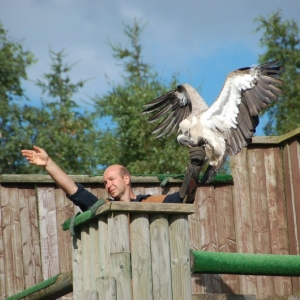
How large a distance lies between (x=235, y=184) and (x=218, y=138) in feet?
1.49

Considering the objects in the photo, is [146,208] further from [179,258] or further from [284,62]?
[284,62]

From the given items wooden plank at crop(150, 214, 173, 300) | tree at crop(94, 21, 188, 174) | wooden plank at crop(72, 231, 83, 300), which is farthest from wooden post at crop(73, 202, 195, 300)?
tree at crop(94, 21, 188, 174)

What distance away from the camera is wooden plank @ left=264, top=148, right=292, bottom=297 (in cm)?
799

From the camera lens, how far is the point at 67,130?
19.3 m

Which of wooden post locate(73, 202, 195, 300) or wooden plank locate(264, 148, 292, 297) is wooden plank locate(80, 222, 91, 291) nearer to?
wooden post locate(73, 202, 195, 300)

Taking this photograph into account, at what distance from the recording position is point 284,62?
19.8 meters

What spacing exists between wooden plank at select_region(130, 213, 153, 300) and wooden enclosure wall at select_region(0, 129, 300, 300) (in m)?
3.22

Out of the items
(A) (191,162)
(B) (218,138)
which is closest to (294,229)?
(B) (218,138)

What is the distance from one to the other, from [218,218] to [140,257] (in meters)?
3.49

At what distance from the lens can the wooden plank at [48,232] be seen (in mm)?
7793

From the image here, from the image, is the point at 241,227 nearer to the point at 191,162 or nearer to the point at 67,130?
the point at 191,162

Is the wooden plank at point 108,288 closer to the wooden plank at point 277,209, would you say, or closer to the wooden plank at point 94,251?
the wooden plank at point 94,251

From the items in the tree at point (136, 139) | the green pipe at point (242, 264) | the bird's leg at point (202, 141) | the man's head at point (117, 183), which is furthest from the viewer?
the tree at point (136, 139)

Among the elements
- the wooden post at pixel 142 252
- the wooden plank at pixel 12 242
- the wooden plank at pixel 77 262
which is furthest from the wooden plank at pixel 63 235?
the wooden post at pixel 142 252
